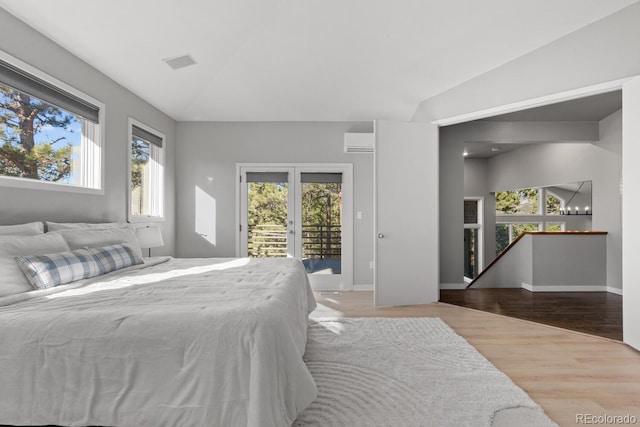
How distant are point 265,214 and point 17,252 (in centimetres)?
330

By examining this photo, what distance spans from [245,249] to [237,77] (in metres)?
2.39

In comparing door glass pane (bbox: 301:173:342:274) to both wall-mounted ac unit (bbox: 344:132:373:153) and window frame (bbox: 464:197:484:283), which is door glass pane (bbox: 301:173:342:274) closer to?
wall-mounted ac unit (bbox: 344:132:373:153)

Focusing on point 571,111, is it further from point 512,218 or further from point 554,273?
point 512,218

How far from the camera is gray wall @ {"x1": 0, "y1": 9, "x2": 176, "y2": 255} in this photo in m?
2.45

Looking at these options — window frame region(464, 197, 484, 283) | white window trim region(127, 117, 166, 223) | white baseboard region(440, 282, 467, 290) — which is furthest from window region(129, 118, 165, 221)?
window frame region(464, 197, 484, 283)

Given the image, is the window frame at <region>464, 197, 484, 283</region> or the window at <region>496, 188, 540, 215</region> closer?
the window at <region>496, 188, 540, 215</region>

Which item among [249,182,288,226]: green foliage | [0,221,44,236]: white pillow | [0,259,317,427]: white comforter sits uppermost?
[249,182,288,226]: green foliage

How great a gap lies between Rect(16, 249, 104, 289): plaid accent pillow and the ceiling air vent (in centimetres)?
212

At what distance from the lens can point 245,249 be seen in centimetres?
519

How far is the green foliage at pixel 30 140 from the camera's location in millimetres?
2496

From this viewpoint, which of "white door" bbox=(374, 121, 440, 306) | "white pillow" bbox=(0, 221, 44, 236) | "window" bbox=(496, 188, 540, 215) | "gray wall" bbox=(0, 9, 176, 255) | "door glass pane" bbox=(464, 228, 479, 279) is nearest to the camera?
"white pillow" bbox=(0, 221, 44, 236)

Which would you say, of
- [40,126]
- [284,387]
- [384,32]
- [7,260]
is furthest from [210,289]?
[384,32]

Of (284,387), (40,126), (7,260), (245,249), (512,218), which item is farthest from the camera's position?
(512,218)

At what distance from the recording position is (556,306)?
4293 mm
